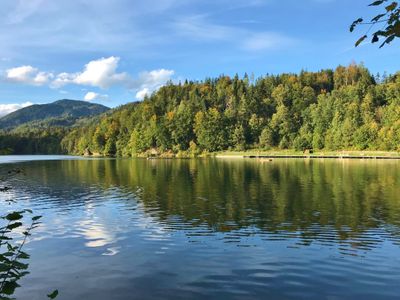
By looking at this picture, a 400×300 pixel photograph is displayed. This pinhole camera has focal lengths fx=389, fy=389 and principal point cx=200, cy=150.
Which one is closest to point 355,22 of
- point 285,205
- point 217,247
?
point 217,247

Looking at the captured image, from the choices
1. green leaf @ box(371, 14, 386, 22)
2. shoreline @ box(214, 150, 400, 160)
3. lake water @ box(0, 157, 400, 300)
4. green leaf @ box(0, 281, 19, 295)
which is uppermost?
green leaf @ box(371, 14, 386, 22)

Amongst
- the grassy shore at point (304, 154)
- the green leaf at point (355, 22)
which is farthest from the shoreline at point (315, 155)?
the green leaf at point (355, 22)

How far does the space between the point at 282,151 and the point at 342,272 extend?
560 ft

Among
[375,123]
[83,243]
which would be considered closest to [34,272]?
[83,243]

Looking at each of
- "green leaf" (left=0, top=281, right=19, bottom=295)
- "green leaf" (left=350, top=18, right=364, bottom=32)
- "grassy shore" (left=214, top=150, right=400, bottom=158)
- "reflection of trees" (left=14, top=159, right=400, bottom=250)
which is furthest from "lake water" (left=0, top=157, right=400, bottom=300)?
"grassy shore" (left=214, top=150, right=400, bottom=158)

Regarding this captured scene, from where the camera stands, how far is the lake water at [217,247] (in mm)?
16594

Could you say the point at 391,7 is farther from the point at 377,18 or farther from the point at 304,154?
the point at 304,154

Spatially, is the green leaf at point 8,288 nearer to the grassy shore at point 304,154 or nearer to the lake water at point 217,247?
the lake water at point 217,247

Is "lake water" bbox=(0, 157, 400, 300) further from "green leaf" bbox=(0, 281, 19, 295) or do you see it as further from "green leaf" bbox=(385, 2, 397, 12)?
"green leaf" bbox=(385, 2, 397, 12)

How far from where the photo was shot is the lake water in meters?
16.6

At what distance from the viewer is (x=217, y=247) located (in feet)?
75.3

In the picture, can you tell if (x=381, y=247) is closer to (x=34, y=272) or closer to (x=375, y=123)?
(x=34, y=272)

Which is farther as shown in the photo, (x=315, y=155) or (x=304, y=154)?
(x=304, y=154)

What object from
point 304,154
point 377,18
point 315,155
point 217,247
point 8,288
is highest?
point 377,18
